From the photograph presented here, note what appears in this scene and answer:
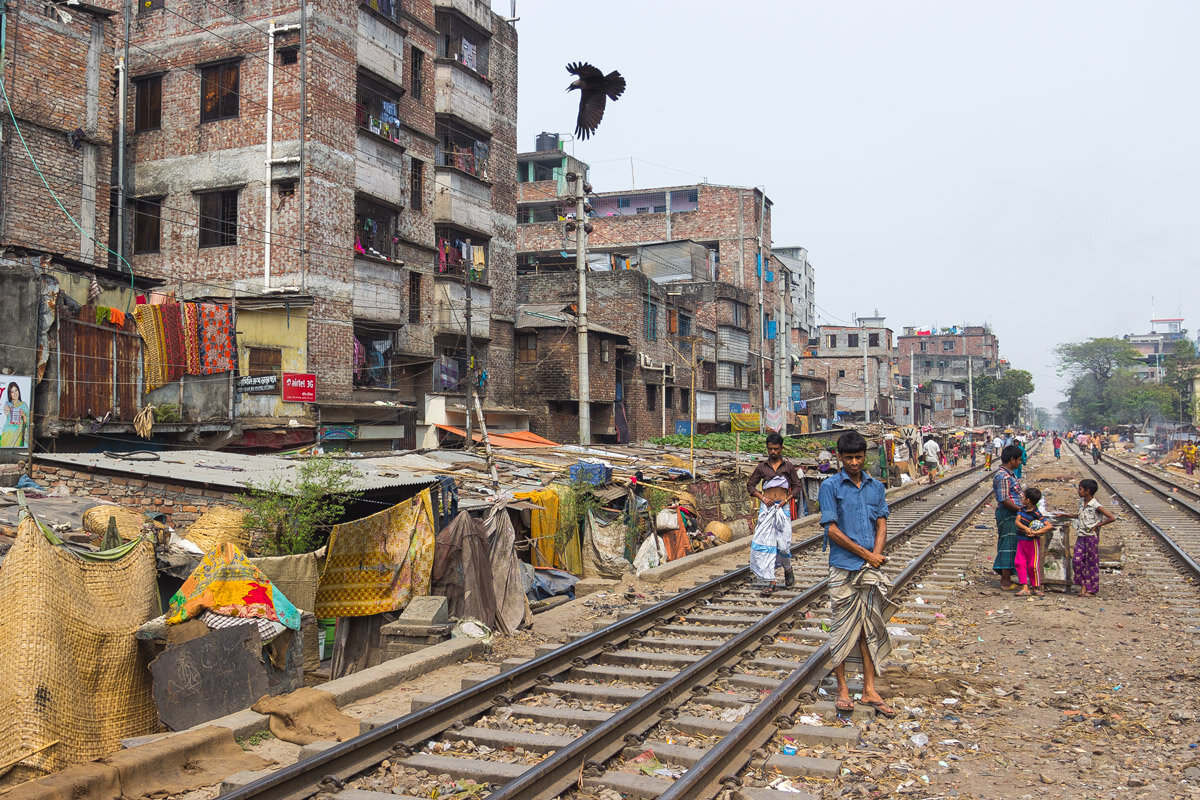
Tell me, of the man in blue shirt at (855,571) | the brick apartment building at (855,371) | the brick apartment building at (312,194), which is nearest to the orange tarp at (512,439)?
the brick apartment building at (312,194)

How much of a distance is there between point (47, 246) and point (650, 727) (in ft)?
69.0

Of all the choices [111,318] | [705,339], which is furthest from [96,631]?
[705,339]

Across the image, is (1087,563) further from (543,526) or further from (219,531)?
(219,531)

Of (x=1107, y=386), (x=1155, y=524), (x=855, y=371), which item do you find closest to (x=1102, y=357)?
(x=1107, y=386)

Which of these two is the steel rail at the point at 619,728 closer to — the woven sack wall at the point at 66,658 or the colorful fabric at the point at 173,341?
the woven sack wall at the point at 66,658

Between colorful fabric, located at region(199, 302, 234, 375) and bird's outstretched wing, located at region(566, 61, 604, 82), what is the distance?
33.5 feet

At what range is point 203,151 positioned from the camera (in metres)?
26.1

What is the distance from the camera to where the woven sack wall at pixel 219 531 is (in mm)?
10609

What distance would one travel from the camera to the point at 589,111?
61.5ft

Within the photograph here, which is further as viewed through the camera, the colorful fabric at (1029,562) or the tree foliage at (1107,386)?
the tree foliage at (1107,386)

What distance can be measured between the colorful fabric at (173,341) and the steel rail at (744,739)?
55.1 feet

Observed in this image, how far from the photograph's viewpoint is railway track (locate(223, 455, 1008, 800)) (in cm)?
537

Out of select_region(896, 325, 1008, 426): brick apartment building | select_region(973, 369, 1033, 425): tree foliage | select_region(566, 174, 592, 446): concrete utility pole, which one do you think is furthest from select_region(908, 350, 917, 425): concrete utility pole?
select_region(566, 174, 592, 446): concrete utility pole

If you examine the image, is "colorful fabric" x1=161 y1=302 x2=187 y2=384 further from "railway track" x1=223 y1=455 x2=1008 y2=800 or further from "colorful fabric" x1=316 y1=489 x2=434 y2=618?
"railway track" x1=223 y1=455 x2=1008 y2=800
